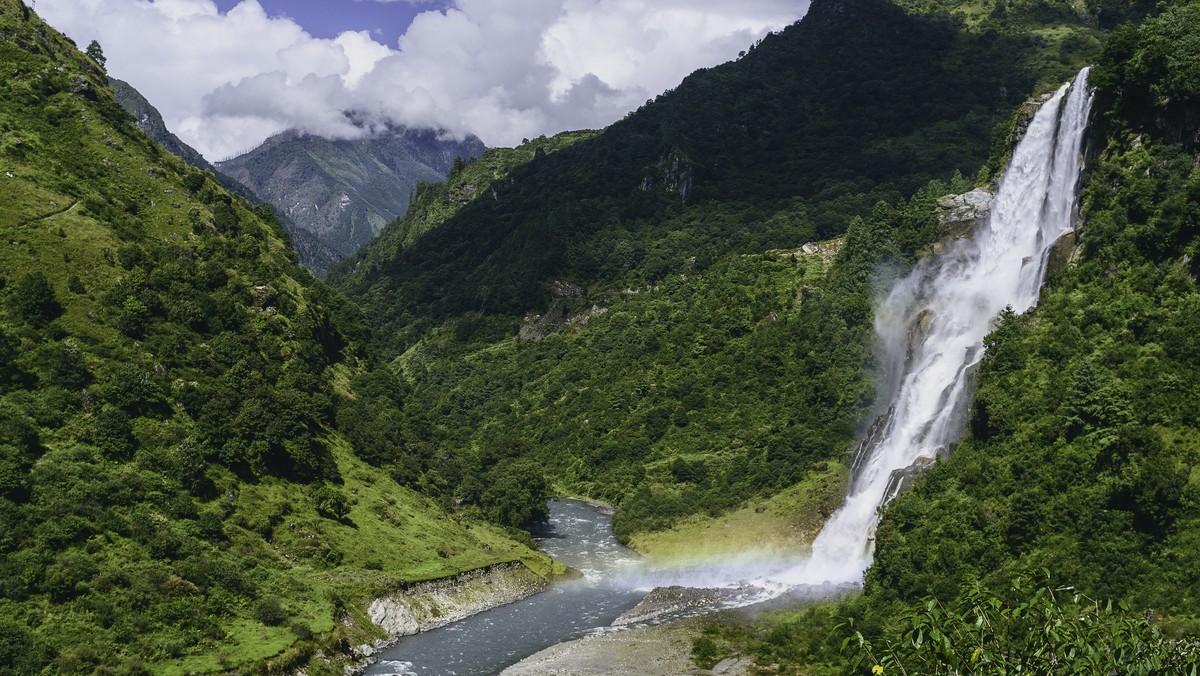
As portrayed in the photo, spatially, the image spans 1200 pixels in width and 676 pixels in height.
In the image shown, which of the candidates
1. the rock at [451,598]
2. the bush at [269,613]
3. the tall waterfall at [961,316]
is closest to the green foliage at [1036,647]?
the bush at [269,613]

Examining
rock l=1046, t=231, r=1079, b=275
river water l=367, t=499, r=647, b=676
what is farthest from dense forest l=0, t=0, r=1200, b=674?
river water l=367, t=499, r=647, b=676

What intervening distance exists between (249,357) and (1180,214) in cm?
8808

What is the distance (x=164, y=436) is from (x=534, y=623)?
36950 millimetres

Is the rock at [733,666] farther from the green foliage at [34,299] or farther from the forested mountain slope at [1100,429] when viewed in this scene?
the green foliage at [34,299]

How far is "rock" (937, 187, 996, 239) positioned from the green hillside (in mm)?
63954

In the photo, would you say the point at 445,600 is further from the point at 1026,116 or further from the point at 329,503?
the point at 1026,116

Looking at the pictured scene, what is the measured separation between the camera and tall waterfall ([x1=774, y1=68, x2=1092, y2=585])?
266ft

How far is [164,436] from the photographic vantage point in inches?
2923

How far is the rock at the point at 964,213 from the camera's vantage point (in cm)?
9994

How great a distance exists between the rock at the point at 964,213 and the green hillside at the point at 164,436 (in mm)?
63954

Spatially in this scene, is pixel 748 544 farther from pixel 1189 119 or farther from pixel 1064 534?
pixel 1189 119

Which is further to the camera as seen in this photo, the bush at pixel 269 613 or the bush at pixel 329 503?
the bush at pixel 329 503

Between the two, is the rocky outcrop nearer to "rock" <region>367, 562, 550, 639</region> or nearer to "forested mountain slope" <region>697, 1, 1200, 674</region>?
"rock" <region>367, 562, 550, 639</region>

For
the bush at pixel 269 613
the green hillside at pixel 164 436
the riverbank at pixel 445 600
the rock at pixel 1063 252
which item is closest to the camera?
the green hillside at pixel 164 436
